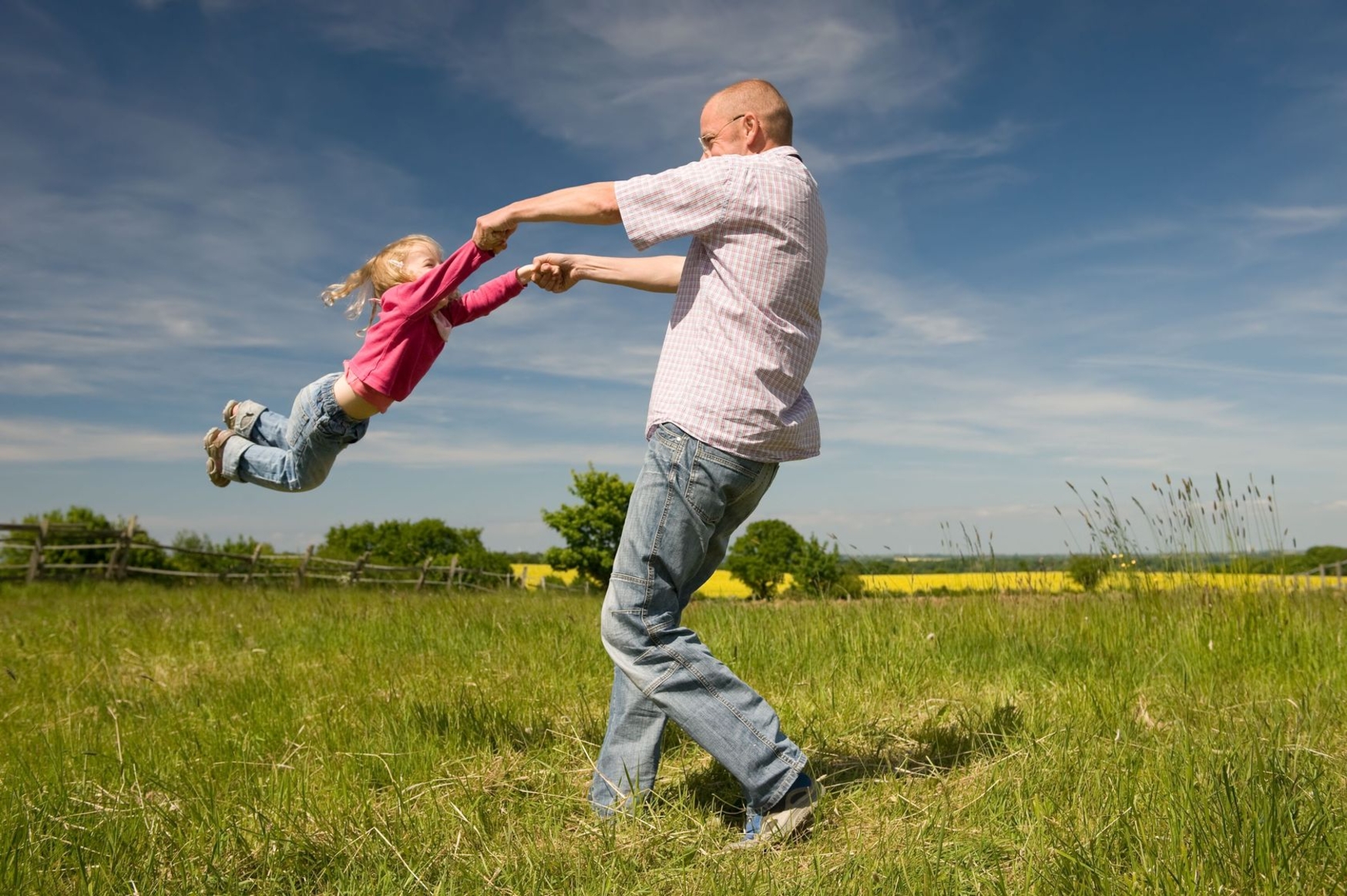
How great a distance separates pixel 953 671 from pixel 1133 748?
1535 mm

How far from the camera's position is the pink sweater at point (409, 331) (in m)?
3.53

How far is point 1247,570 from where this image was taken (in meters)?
6.29

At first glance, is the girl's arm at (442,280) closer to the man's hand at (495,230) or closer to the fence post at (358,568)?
the man's hand at (495,230)

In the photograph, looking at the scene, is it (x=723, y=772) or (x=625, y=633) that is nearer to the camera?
(x=625, y=633)

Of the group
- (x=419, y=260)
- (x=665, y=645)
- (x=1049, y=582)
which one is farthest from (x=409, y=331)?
(x=1049, y=582)

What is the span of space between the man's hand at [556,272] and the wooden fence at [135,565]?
50.0 feet

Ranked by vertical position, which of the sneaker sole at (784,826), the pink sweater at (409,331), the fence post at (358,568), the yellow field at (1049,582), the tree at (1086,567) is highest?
the pink sweater at (409,331)

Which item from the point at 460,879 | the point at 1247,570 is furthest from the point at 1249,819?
the point at 1247,570

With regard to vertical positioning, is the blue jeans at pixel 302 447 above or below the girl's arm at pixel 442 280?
below

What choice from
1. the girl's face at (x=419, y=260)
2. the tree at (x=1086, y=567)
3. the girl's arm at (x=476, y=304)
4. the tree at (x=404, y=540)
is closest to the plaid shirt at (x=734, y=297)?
the girl's arm at (x=476, y=304)

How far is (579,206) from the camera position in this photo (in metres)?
2.75

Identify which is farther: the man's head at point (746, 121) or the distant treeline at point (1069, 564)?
the distant treeline at point (1069, 564)

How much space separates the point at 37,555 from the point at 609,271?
23.2m

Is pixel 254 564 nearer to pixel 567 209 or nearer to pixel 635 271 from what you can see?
pixel 635 271
